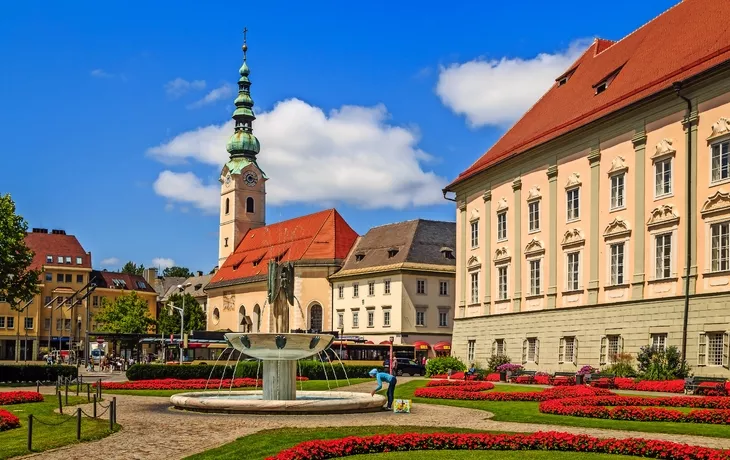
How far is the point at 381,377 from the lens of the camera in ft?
98.5

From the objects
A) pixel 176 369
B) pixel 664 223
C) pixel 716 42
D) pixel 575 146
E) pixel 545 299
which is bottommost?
pixel 176 369

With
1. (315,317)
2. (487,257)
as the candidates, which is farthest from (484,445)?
(315,317)

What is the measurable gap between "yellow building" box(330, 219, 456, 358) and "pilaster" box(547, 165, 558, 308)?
113 ft

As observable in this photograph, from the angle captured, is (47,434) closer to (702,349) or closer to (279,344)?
(279,344)

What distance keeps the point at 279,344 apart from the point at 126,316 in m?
85.3

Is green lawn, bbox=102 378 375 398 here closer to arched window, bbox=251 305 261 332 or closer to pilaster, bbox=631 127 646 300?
pilaster, bbox=631 127 646 300

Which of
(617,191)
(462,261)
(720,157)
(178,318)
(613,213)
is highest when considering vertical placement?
(720,157)

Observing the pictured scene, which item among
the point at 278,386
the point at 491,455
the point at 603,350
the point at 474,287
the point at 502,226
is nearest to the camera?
the point at 491,455

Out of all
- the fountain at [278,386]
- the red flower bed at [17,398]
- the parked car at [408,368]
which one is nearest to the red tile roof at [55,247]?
the parked car at [408,368]

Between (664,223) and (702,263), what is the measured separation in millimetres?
3076

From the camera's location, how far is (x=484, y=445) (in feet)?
62.0

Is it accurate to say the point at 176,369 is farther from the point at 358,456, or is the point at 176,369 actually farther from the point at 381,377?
the point at 358,456

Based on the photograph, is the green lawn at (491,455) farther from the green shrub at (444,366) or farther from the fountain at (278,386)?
the green shrub at (444,366)

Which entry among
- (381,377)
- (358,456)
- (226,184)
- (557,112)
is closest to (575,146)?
(557,112)
